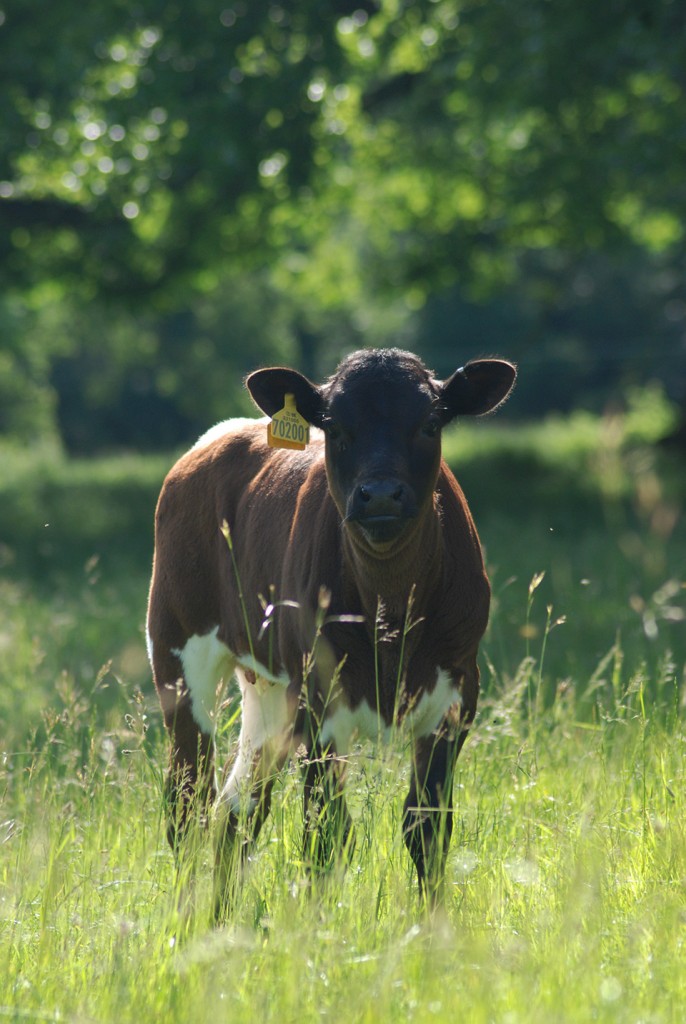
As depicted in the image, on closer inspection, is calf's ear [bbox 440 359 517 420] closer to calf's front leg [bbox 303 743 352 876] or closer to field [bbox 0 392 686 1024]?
field [bbox 0 392 686 1024]

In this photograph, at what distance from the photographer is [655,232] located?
72.0 ft

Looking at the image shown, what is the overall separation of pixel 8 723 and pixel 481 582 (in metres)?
3.36

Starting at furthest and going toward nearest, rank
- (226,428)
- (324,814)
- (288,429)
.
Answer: (226,428) → (288,429) → (324,814)

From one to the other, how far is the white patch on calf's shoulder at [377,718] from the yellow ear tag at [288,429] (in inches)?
38.7

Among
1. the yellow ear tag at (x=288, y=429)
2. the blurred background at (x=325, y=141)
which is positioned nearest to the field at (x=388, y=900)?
the yellow ear tag at (x=288, y=429)

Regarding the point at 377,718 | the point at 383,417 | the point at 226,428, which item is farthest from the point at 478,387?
the point at 226,428

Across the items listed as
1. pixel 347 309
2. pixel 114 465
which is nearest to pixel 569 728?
pixel 114 465

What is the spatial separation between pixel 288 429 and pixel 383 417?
1.54ft

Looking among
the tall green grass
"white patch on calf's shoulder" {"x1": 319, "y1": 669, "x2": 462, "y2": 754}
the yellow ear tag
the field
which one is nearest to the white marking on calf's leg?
the field

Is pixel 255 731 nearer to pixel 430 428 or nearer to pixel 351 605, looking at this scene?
pixel 351 605

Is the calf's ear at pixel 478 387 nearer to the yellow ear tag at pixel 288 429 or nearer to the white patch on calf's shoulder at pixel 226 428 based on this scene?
the yellow ear tag at pixel 288 429

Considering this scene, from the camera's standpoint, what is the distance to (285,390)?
16.0 ft

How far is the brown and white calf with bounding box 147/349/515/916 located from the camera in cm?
418

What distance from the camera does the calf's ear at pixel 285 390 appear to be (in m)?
4.80
